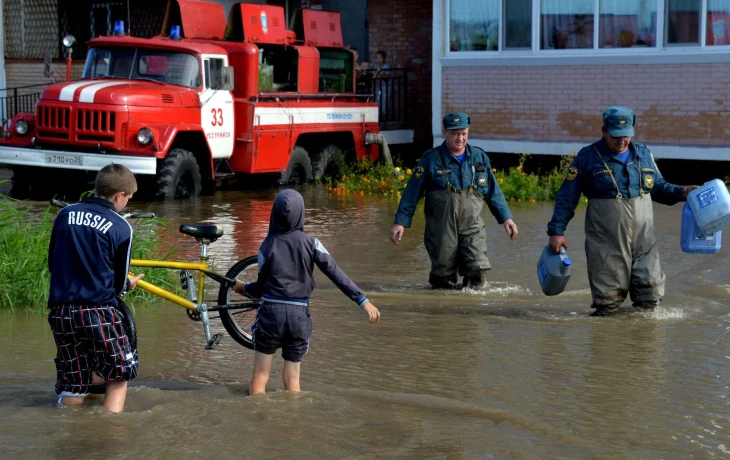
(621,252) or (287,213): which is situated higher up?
(287,213)

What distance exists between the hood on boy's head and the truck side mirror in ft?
33.3

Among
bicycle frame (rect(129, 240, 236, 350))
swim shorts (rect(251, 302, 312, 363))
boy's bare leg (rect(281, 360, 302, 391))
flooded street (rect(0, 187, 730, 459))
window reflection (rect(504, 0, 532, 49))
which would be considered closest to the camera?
flooded street (rect(0, 187, 730, 459))

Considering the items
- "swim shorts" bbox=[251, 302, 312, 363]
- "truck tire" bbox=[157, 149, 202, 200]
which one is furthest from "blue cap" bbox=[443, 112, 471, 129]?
"truck tire" bbox=[157, 149, 202, 200]

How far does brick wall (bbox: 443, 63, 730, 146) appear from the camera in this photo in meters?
16.2

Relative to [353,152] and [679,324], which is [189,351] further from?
[353,152]

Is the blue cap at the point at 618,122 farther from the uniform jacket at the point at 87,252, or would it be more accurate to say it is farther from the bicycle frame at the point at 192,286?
the uniform jacket at the point at 87,252

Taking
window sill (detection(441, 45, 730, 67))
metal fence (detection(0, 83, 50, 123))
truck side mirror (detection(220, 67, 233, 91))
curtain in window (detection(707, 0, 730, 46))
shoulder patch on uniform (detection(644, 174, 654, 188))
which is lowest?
shoulder patch on uniform (detection(644, 174, 654, 188))

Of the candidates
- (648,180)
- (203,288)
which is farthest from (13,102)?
(203,288)

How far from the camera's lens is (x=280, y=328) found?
227 inches

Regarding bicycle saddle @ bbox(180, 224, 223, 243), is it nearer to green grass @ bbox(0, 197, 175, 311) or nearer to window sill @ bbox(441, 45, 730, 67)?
green grass @ bbox(0, 197, 175, 311)

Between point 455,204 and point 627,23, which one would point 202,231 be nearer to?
point 455,204

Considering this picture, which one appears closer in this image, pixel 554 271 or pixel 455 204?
pixel 554 271

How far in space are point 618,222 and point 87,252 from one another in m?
4.14

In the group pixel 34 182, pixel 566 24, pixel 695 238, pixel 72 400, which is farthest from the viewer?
pixel 566 24
